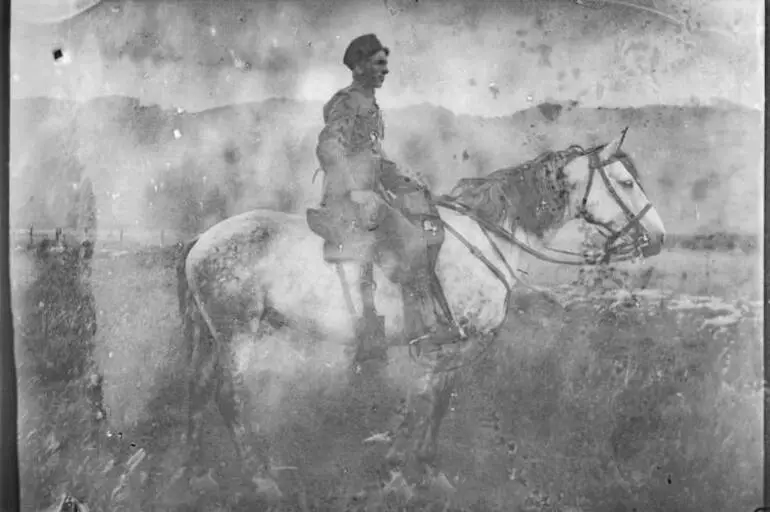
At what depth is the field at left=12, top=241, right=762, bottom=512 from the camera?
3.05 metres

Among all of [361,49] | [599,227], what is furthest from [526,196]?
[361,49]

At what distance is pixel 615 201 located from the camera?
9.77 ft

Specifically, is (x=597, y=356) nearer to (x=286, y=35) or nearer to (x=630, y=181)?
(x=630, y=181)

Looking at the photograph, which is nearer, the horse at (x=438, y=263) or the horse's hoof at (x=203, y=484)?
the horse at (x=438, y=263)

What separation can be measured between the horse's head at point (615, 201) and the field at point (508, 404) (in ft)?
0.44

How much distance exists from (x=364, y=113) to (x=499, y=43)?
26.3 inches

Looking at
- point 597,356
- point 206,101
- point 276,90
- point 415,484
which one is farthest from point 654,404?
point 206,101

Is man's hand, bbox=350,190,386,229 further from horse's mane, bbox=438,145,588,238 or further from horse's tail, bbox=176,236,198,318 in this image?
horse's tail, bbox=176,236,198,318

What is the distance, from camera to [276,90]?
305cm

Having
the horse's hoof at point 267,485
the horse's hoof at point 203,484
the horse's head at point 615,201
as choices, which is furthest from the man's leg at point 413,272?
the horse's hoof at point 203,484

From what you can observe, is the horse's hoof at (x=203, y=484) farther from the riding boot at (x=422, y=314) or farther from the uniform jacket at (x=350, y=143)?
the uniform jacket at (x=350, y=143)

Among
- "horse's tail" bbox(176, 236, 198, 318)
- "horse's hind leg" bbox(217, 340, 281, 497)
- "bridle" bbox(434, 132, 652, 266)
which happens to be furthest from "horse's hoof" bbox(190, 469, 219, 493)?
"bridle" bbox(434, 132, 652, 266)

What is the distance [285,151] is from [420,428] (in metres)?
1.34

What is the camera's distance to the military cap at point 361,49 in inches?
120
